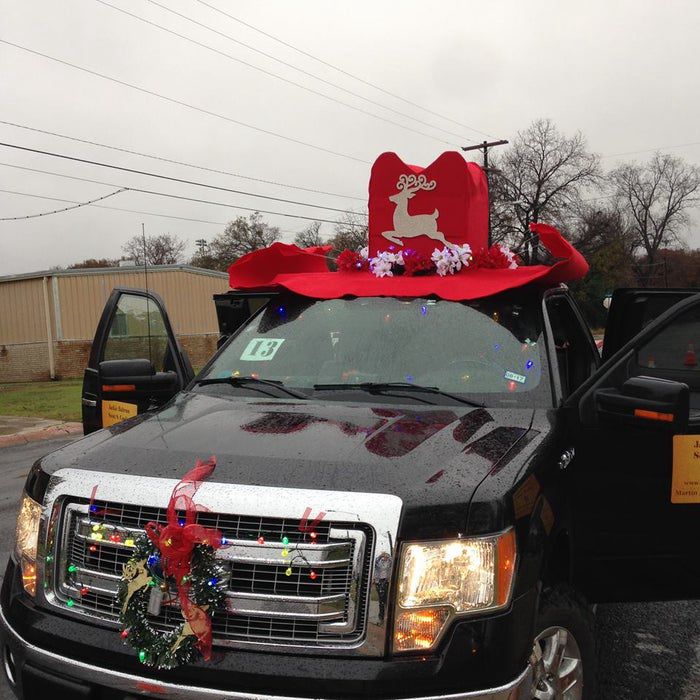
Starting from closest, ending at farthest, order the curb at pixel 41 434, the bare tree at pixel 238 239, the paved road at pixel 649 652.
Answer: the paved road at pixel 649 652, the curb at pixel 41 434, the bare tree at pixel 238 239

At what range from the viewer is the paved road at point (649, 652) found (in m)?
3.22

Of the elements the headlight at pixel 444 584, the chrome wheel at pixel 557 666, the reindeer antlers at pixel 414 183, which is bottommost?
the chrome wheel at pixel 557 666

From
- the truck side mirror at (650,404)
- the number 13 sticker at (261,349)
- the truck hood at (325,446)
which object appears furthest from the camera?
the number 13 sticker at (261,349)

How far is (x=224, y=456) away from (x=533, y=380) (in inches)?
54.8

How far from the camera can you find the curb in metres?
10.8

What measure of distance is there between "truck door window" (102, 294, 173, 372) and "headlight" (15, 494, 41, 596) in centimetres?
203

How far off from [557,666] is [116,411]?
Result: 2.53 meters

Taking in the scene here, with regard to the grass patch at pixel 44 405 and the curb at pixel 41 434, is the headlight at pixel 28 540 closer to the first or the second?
the curb at pixel 41 434

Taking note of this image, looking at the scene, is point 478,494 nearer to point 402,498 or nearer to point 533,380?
point 402,498

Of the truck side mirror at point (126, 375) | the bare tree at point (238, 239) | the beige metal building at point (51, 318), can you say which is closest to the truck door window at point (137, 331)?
the truck side mirror at point (126, 375)

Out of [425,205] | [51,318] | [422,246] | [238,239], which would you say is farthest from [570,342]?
[238,239]

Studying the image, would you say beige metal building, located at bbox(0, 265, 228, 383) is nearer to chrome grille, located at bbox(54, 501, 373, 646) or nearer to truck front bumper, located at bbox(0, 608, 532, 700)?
truck front bumper, located at bbox(0, 608, 532, 700)

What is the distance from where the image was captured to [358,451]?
2.21m

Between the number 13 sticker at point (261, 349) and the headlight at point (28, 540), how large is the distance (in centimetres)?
128
